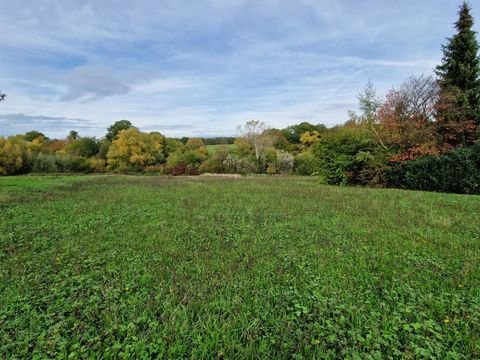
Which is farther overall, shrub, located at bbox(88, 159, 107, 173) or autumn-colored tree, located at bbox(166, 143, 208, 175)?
shrub, located at bbox(88, 159, 107, 173)

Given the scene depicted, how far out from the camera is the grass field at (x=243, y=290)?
2.07 m

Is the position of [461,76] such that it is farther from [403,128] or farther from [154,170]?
[154,170]

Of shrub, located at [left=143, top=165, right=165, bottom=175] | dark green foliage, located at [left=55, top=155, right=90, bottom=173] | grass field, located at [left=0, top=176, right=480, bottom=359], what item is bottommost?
shrub, located at [left=143, top=165, right=165, bottom=175]

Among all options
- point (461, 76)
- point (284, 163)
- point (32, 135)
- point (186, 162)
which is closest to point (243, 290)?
point (461, 76)

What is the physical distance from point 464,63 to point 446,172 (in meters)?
8.43

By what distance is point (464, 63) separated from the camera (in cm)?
1521

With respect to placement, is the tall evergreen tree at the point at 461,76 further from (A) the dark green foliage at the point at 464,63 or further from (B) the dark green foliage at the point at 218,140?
(B) the dark green foliage at the point at 218,140

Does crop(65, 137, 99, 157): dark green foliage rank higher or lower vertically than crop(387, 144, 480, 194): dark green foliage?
higher

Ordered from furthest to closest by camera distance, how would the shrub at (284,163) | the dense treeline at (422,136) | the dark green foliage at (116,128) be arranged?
the dark green foliage at (116,128) → the shrub at (284,163) → the dense treeline at (422,136)

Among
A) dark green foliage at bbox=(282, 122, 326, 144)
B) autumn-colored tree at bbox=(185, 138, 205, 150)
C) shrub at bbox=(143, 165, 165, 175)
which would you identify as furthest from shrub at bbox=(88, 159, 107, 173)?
dark green foliage at bbox=(282, 122, 326, 144)

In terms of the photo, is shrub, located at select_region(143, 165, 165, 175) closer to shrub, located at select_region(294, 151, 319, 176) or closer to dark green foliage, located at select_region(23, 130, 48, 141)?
shrub, located at select_region(294, 151, 319, 176)

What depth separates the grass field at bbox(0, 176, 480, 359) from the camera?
207 centimetres

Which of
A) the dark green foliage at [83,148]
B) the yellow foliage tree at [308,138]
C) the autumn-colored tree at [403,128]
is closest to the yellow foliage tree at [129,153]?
the dark green foliage at [83,148]

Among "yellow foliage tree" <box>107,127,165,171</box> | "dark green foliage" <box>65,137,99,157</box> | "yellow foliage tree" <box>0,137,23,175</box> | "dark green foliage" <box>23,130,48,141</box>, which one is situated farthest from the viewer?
"dark green foliage" <box>23,130,48,141</box>
